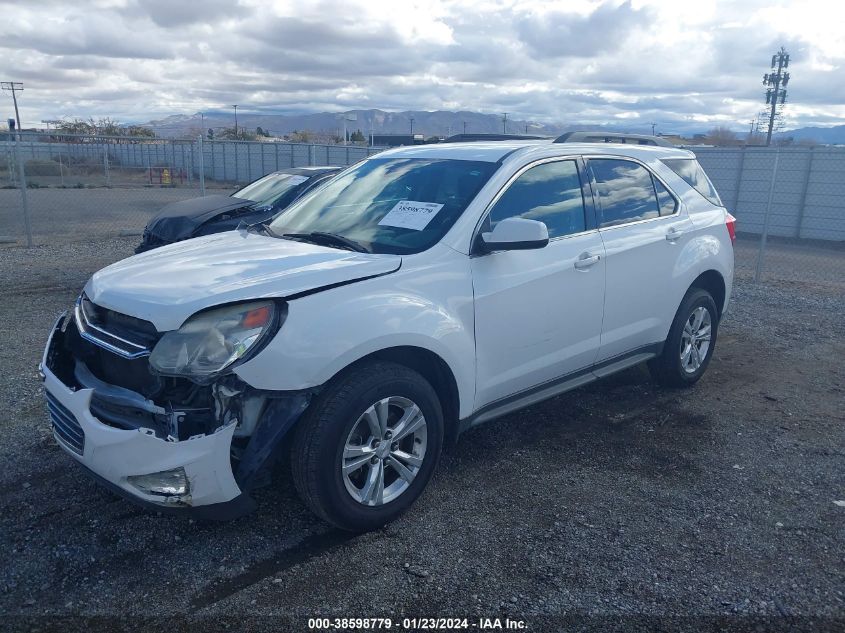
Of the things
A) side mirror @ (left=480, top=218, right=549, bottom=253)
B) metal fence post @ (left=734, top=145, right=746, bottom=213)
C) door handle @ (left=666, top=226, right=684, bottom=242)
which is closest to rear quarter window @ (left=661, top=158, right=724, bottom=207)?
door handle @ (left=666, top=226, right=684, bottom=242)

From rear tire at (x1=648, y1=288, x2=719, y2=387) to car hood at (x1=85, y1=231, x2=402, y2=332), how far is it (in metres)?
2.74

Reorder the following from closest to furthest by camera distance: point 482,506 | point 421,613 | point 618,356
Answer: point 421,613 → point 482,506 → point 618,356

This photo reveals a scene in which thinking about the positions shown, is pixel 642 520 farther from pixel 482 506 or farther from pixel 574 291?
pixel 574 291

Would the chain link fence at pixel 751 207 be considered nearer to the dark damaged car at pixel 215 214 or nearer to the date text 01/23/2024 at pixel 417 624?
the dark damaged car at pixel 215 214

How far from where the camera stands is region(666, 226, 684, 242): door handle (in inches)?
205

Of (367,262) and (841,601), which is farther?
(367,262)

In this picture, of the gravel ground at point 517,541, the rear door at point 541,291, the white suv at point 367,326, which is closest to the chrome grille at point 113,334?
the white suv at point 367,326

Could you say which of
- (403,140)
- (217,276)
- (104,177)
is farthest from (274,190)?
(104,177)

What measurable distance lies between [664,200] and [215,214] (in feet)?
16.7

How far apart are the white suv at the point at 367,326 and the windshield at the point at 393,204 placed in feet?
0.05

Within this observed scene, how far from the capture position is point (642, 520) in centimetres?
379

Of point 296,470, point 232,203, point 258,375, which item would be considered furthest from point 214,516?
point 232,203

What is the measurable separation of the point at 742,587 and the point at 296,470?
2.03 m

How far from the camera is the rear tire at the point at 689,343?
5496mm
